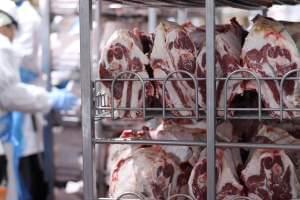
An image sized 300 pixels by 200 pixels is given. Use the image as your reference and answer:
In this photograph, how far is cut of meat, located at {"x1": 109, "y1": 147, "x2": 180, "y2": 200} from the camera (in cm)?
133

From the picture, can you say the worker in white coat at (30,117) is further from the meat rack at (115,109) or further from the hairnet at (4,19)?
the meat rack at (115,109)

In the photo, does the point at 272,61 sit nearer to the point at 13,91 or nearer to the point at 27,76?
the point at 13,91

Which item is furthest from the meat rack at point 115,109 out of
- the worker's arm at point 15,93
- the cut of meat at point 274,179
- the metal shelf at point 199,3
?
the worker's arm at point 15,93

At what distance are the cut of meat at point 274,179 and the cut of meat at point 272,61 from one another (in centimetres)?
12

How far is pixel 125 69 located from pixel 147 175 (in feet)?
0.84

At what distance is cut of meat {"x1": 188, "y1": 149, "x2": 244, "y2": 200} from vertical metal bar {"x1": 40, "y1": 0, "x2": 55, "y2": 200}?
6.89ft

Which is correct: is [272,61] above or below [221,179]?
above

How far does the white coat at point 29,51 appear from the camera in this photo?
10.5 ft

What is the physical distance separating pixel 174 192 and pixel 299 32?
0.48 meters

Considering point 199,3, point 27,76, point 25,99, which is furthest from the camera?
point 27,76

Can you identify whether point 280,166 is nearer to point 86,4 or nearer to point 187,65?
point 187,65

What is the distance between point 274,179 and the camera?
1.25m

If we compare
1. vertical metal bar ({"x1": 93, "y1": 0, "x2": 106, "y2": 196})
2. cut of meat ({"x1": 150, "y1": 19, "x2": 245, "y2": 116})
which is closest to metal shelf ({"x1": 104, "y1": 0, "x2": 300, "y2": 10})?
cut of meat ({"x1": 150, "y1": 19, "x2": 245, "y2": 116})

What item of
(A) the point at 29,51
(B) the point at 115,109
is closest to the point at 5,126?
(A) the point at 29,51
